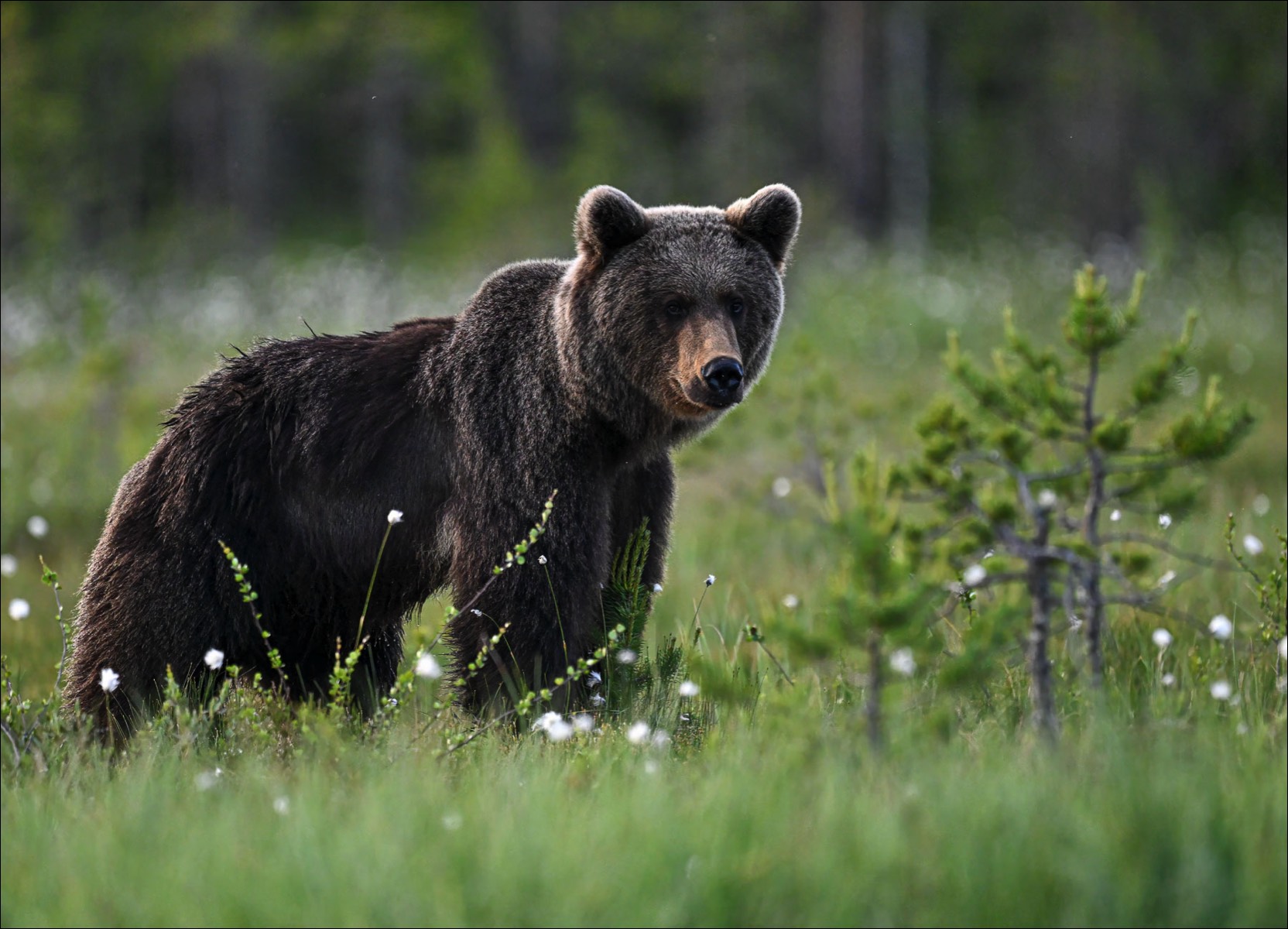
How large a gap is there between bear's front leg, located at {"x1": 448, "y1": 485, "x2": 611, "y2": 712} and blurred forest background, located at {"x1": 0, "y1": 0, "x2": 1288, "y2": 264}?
20.2 metres

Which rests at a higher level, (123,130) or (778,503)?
(123,130)

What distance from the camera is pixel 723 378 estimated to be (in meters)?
4.61

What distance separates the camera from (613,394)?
4.77 metres

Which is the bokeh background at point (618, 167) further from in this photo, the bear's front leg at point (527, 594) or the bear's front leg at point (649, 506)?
the bear's front leg at point (527, 594)

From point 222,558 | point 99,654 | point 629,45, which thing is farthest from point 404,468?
point 629,45

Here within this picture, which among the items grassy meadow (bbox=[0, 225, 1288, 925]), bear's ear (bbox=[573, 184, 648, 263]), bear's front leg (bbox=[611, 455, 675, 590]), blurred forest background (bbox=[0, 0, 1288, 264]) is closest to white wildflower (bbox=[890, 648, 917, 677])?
grassy meadow (bbox=[0, 225, 1288, 925])

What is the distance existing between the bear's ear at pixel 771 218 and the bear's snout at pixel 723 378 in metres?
0.79

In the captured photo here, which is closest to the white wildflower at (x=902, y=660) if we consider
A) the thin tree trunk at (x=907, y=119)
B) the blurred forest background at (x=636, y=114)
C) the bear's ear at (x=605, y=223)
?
the bear's ear at (x=605, y=223)

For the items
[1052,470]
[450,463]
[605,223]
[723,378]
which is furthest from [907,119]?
[1052,470]

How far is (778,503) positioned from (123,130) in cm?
2971

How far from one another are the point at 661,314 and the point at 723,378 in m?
0.41

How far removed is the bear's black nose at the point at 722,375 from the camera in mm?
4555

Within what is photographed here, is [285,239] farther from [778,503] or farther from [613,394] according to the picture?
[613,394]

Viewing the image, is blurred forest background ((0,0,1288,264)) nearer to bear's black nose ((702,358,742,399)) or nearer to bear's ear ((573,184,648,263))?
bear's ear ((573,184,648,263))
